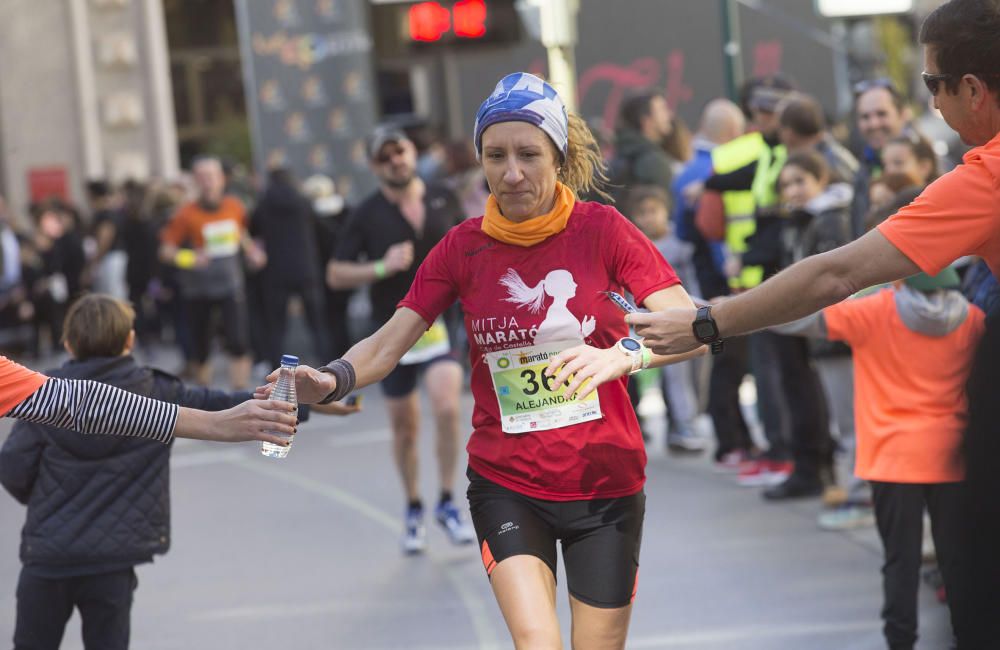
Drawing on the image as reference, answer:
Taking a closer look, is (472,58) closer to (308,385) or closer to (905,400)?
(905,400)

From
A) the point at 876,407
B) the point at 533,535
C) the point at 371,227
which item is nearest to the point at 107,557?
the point at 533,535

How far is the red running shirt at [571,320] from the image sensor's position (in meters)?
4.11

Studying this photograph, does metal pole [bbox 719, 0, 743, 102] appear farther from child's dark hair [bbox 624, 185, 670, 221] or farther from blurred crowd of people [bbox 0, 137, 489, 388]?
child's dark hair [bbox 624, 185, 670, 221]

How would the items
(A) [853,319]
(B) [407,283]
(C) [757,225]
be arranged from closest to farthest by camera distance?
(A) [853,319]
(B) [407,283]
(C) [757,225]

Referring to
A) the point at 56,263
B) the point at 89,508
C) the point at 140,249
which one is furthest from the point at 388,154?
the point at 56,263

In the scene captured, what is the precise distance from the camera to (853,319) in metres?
5.78

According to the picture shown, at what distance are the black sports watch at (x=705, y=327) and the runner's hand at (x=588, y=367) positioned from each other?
0.81 feet

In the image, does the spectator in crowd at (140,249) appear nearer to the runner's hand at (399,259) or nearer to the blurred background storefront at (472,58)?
the blurred background storefront at (472,58)

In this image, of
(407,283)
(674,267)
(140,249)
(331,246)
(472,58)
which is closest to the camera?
(407,283)

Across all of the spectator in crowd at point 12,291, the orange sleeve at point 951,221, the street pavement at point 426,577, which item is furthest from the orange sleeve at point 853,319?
the spectator in crowd at point 12,291

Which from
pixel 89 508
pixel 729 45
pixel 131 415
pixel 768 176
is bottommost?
pixel 89 508

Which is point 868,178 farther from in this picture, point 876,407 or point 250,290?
point 250,290

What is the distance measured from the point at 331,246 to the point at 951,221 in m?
11.7

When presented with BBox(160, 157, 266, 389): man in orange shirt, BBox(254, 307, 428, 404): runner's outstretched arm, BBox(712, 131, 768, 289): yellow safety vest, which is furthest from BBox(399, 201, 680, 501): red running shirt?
BBox(160, 157, 266, 389): man in orange shirt
